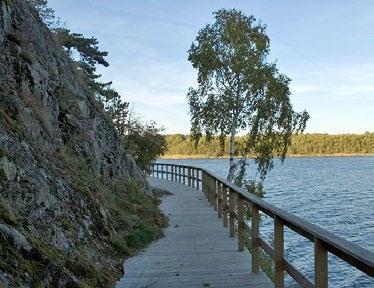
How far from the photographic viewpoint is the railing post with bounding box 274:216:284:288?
5270 mm

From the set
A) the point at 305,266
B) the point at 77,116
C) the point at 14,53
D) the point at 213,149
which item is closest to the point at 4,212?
the point at 14,53

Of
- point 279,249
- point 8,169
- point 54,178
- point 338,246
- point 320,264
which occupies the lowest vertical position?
point 279,249

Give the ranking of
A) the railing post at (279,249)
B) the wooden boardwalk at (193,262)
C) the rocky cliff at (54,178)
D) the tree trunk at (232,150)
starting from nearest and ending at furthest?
the rocky cliff at (54,178), the railing post at (279,249), the wooden boardwalk at (193,262), the tree trunk at (232,150)

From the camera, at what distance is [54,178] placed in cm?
677

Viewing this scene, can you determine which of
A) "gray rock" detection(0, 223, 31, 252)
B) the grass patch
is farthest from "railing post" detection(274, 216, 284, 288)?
"gray rock" detection(0, 223, 31, 252)

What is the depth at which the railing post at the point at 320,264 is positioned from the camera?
3887 mm

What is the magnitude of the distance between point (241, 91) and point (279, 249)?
18.1 metres

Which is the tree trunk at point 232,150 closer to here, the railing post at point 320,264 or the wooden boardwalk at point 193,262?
the wooden boardwalk at point 193,262

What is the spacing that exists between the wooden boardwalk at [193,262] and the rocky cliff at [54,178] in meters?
0.35

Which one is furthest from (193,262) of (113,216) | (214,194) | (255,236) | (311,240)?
(214,194)

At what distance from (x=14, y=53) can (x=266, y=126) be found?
51.7 ft

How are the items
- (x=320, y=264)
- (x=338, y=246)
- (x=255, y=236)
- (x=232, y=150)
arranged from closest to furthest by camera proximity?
(x=338, y=246) < (x=320, y=264) < (x=255, y=236) < (x=232, y=150)

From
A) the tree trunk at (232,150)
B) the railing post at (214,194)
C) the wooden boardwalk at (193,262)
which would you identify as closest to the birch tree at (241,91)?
the tree trunk at (232,150)

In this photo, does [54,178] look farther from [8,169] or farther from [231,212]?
[231,212]
